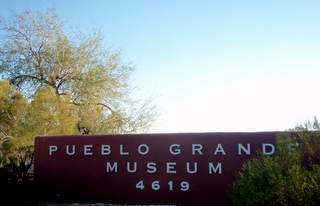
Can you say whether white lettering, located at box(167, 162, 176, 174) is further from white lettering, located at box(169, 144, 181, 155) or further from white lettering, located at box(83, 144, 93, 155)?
white lettering, located at box(83, 144, 93, 155)

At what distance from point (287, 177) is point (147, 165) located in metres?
9.97

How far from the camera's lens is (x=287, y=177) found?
324 inches

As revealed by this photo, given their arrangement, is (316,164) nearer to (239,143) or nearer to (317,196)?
(317,196)

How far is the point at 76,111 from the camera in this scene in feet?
95.4

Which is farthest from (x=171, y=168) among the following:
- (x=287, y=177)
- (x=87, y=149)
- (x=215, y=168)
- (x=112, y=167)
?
(x=287, y=177)

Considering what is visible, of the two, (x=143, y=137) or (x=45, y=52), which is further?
(x=45, y=52)

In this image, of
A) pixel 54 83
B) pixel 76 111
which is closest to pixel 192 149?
pixel 76 111

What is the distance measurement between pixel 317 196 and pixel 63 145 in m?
12.6

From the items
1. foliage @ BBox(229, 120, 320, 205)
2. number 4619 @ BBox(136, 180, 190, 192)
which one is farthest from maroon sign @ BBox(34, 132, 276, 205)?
foliage @ BBox(229, 120, 320, 205)

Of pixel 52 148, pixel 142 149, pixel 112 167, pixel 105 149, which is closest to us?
pixel 142 149

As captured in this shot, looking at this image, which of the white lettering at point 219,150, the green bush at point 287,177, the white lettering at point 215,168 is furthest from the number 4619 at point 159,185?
the green bush at point 287,177

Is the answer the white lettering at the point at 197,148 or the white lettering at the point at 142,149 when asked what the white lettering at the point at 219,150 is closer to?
the white lettering at the point at 197,148

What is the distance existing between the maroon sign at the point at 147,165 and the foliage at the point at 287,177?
7540 mm

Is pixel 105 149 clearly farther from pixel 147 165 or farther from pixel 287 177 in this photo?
pixel 287 177
